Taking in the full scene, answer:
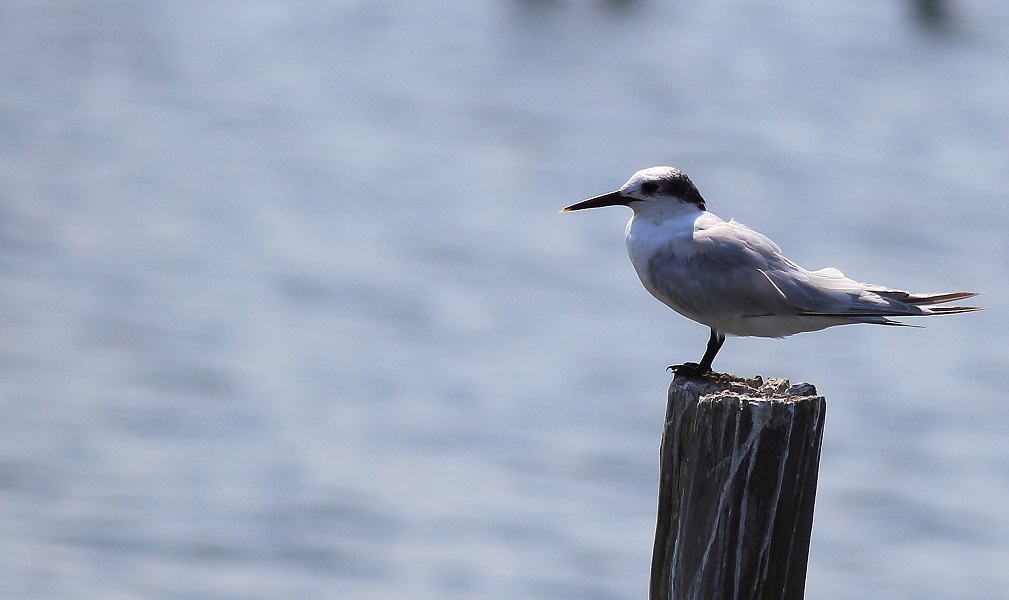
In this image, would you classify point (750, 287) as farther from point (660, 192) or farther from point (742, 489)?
point (742, 489)

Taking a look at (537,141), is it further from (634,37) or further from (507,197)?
(634,37)

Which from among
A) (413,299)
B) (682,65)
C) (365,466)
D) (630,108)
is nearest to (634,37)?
(682,65)

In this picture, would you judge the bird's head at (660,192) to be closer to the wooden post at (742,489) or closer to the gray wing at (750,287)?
the gray wing at (750,287)

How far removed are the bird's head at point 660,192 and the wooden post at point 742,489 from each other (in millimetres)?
1433

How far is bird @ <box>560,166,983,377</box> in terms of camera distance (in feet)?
17.4

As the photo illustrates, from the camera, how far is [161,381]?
17031 mm

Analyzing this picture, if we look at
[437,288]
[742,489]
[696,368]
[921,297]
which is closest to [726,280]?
[696,368]

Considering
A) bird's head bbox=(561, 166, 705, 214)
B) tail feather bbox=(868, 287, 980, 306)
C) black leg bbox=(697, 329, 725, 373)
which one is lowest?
black leg bbox=(697, 329, 725, 373)

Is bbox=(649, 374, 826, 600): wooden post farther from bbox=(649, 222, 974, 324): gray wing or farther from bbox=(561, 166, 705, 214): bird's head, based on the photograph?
bbox=(561, 166, 705, 214): bird's head

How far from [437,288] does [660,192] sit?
50.3ft

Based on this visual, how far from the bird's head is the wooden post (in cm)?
143

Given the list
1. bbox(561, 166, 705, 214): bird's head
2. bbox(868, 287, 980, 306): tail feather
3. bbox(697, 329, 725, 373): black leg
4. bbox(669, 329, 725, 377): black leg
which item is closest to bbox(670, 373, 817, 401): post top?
bbox(669, 329, 725, 377): black leg

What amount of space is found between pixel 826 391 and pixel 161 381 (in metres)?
7.55

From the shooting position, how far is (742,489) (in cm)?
434
